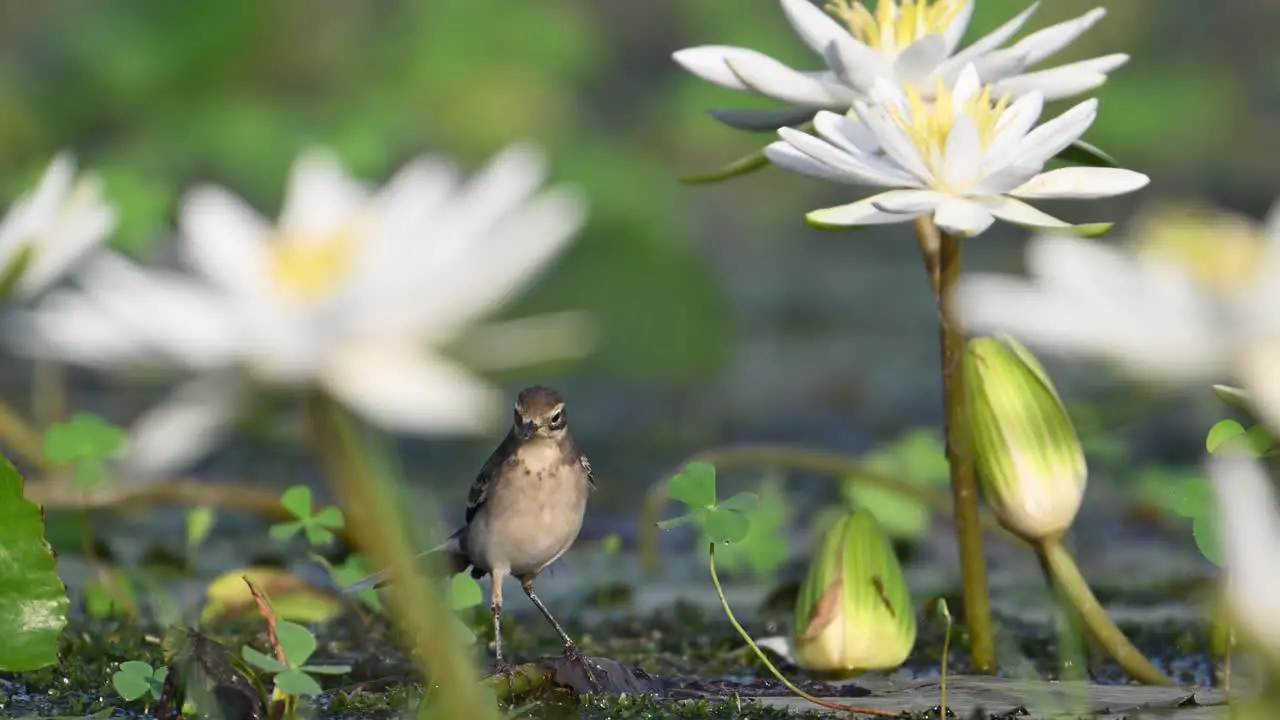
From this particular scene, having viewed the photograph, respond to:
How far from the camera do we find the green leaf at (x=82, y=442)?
9.58 ft

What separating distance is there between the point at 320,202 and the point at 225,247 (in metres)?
0.14

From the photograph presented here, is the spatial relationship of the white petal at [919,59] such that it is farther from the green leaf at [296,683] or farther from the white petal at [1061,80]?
the green leaf at [296,683]

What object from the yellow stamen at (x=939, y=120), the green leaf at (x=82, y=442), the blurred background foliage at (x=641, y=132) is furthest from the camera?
the blurred background foliage at (x=641, y=132)

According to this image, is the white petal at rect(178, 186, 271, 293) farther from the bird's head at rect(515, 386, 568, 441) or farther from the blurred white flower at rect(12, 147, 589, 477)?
the bird's head at rect(515, 386, 568, 441)

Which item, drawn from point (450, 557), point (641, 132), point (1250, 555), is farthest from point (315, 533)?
point (641, 132)

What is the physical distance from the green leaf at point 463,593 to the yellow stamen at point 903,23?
928 millimetres

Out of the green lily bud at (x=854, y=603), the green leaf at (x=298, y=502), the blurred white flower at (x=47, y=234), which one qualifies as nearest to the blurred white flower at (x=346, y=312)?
the blurred white flower at (x=47, y=234)

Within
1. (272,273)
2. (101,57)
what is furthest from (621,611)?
(101,57)

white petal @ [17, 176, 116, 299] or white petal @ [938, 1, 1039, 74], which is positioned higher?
white petal @ [938, 1, 1039, 74]

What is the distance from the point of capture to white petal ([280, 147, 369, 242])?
1301mm

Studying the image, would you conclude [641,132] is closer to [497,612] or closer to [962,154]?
[497,612]

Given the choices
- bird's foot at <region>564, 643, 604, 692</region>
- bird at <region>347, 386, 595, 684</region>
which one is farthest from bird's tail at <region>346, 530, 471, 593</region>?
bird's foot at <region>564, 643, 604, 692</region>

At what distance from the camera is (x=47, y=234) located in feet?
6.36

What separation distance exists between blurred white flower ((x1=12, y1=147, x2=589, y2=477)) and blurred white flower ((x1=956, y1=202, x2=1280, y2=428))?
35 cm
